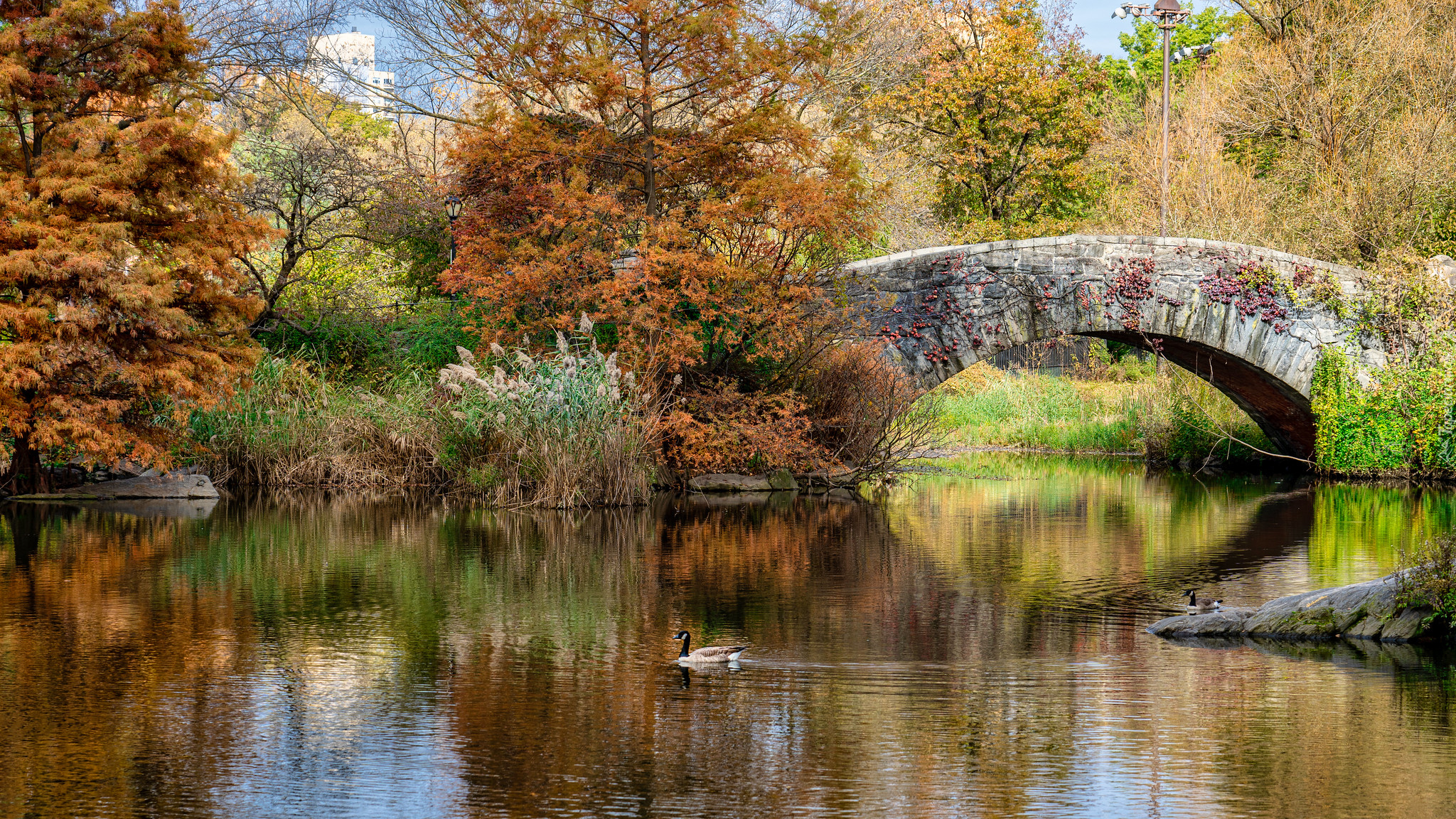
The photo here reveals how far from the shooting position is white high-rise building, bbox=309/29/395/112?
79.6 feet

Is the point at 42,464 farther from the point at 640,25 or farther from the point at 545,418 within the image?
the point at 640,25

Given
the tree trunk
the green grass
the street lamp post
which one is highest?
the street lamp post

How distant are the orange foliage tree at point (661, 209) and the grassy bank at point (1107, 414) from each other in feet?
25.2

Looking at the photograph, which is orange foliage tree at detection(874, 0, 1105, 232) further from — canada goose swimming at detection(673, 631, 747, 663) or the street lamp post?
canada goose swimming at detection(673, 631, 747, 663)

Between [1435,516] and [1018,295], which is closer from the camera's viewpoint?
[1435,516]

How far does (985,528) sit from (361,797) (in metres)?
9.89

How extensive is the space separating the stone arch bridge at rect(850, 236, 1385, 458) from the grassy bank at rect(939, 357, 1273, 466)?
63.9 inches

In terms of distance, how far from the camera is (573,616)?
368 inches

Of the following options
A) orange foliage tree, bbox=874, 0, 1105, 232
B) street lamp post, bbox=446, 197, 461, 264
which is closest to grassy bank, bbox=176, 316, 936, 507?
street lamp post, bbox=446, 197, 461, 264

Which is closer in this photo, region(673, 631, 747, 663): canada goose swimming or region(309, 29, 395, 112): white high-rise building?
region(673, 631, 747, 663): canada goose swimming

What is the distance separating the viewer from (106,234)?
571 inches

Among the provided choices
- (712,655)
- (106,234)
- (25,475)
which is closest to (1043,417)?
(25,475)

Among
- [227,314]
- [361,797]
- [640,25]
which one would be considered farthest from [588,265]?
[361,797]

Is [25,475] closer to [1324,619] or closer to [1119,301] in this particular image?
[1119,301]
